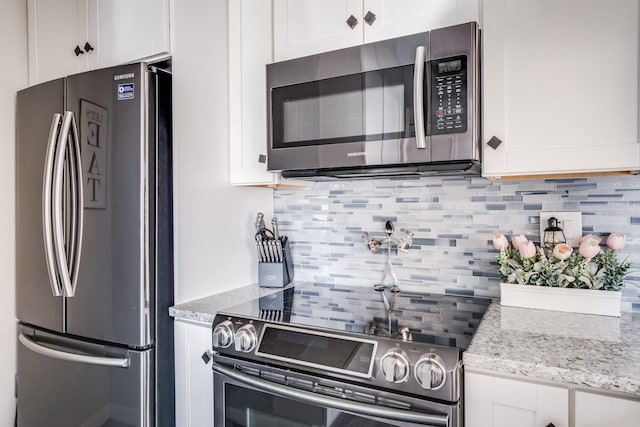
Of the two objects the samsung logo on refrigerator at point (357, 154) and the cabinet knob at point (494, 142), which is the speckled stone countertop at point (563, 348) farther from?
the samsung logo on refrigerator at point (357, 154)

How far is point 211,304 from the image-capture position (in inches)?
61.2

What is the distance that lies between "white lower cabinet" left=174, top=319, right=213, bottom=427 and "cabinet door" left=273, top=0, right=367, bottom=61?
46.3 inches

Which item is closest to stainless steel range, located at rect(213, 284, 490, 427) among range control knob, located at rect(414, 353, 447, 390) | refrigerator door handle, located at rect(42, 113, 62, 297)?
range control knob, located at rect(414, 353, 447, 390)

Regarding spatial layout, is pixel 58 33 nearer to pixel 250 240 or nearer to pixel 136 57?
pixel 136 57

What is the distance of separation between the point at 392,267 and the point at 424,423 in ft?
2.80

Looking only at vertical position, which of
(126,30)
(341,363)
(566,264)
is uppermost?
(126,30)

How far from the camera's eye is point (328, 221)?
196 cm

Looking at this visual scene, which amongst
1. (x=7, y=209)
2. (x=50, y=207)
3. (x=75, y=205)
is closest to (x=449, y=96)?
(x=75, y=205)

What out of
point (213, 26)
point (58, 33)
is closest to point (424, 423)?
point (213, 26)

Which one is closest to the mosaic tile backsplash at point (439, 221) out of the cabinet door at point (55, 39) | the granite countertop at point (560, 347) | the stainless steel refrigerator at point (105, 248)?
the granite countertop at point (560, 347)

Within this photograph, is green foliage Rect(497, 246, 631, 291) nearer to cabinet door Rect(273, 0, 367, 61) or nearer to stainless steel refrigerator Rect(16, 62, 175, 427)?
cabinet door Rect(273, 0, 367, 61)

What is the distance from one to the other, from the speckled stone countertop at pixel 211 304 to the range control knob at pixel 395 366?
67 cm

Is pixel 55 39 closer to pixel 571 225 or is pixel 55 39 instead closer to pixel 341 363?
pixel 341 363

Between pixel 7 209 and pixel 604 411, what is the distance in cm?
236
